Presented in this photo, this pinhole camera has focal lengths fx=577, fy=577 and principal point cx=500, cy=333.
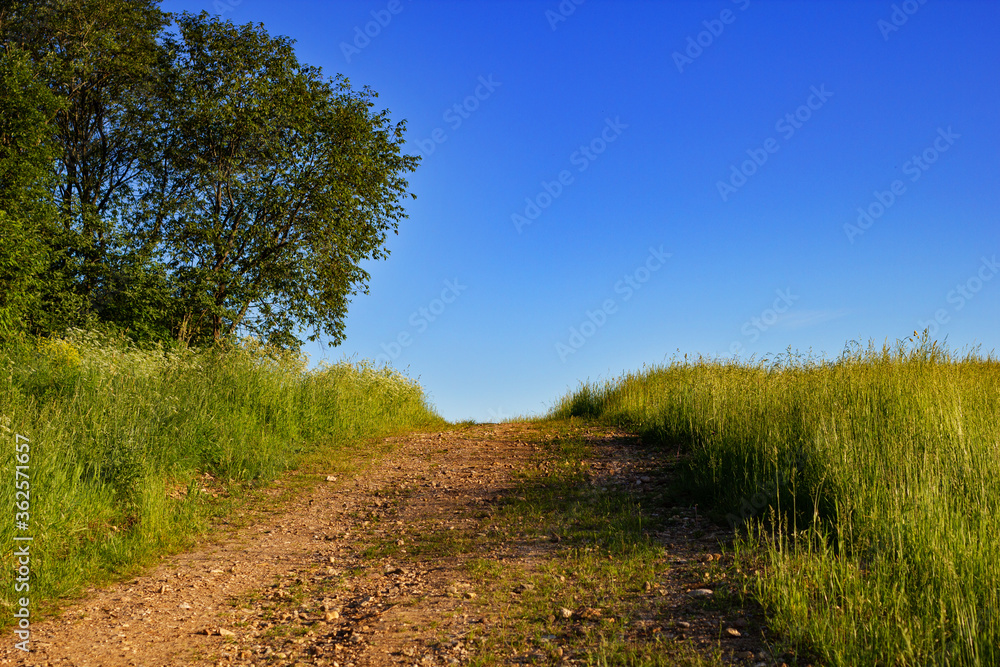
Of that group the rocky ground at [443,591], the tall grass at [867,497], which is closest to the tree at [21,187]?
the rocky ground at [443,591]

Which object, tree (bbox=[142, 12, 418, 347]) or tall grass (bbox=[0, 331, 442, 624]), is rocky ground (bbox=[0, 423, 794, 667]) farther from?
tree (bbox=[142, 12, 418, 347])

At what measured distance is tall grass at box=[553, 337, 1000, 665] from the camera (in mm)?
3365

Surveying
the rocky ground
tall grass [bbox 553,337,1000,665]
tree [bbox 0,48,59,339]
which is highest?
tree [bbox 0,48,59,339]

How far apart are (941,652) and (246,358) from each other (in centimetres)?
1091

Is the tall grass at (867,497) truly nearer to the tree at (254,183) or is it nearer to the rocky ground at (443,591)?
the rocky ground at (443,591)

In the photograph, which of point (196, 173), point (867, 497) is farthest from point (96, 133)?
point (867, 497)

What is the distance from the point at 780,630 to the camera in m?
3.62

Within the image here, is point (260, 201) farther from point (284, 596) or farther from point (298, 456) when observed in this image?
point (284, 596)

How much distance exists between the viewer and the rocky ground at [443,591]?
3.78m

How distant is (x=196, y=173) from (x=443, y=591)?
19475 mm

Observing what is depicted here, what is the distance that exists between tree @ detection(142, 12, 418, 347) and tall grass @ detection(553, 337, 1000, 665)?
1478 centimetres

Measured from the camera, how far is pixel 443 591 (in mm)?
4691

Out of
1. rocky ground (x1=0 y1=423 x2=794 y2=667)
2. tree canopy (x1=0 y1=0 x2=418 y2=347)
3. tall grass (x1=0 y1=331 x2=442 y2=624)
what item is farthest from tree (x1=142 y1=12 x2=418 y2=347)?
rocky ground (x1=0 y1=423 x2=794 y2=667)

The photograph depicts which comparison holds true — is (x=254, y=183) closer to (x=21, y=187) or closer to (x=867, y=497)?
(x=21, y=187)
